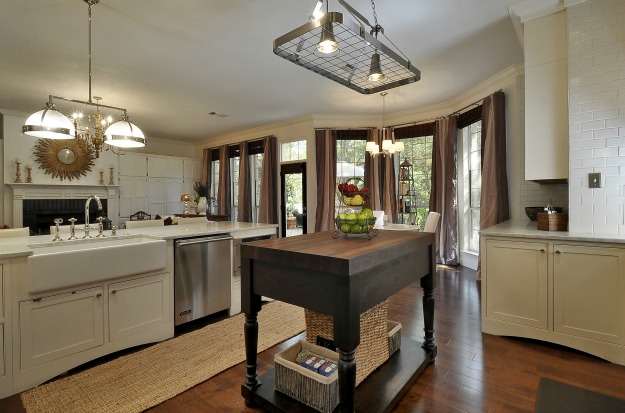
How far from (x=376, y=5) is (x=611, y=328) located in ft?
9.96

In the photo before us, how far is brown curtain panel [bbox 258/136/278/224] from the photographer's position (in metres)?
6.74

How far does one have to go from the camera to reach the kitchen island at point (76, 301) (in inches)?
78.0

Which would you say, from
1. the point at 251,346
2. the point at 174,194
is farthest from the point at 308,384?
the point at 174,194

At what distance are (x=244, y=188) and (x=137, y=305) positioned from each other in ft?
16.2

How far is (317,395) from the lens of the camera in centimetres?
166

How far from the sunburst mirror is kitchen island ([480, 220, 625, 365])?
6.50 m

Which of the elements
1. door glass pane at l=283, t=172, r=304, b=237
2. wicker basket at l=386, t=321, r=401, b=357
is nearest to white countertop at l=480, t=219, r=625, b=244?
wicker basket at l=386, t=321, r=401, b=357

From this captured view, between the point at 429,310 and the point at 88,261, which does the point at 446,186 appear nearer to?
the point at 429,310

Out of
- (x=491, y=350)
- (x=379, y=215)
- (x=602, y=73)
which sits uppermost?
(x=602, y=73)

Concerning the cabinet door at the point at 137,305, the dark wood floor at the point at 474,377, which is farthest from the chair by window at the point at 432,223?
the cabinet door at the point at 137,305

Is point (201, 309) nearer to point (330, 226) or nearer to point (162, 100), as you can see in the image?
point (330, 226)

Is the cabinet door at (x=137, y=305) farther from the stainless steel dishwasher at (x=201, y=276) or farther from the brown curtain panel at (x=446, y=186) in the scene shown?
the brown curtain panel at (x=446, y=186)

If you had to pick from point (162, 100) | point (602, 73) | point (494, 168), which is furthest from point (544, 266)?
point (162, 100)

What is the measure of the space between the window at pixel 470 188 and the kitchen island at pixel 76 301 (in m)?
4.32
